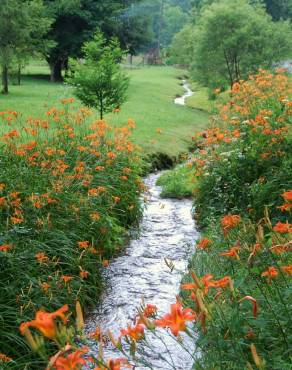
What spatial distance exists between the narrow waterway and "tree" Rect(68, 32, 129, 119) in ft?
20.9

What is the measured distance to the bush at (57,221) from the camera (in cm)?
484

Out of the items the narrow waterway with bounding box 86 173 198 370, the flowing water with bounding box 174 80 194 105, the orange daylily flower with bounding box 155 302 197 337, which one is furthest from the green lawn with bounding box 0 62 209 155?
the orange daylily flower with bounding box 155 302 197 337

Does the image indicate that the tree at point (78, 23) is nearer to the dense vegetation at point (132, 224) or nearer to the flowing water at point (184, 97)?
the flowing water at point (184, 97)

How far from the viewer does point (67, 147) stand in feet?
27.8

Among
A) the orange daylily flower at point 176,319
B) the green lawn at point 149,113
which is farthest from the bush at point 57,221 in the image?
the green lawn at point 149,113

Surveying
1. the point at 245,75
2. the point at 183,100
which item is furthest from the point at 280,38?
the point at 183,100

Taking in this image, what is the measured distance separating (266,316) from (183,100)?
3421cm

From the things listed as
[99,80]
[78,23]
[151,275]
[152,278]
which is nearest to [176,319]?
[152,278]

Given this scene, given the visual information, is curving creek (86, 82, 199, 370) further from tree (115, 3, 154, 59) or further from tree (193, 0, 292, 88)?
tree (115, 3, 154, 59)

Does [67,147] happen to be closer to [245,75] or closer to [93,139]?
[93,139]

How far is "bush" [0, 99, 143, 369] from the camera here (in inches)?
191

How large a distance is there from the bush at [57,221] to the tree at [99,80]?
6416mm

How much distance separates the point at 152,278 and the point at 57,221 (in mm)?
1599

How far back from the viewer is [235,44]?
2733cm
